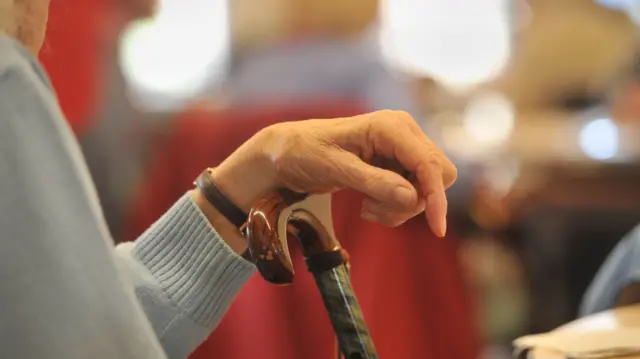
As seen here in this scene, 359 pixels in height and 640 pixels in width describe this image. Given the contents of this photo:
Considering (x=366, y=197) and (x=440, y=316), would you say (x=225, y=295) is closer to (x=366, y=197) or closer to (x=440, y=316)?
(x=366, y=197)

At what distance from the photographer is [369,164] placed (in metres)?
0.44

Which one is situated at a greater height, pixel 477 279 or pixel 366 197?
pixel 366 197

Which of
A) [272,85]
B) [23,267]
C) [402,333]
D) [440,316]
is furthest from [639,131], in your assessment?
[23,267]

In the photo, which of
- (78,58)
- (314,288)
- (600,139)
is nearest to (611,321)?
(314,288)

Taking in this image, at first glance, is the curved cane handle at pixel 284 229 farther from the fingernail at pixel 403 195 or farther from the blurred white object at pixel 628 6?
the blurred white object at pixel 628 6

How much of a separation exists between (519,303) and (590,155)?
0.44 m

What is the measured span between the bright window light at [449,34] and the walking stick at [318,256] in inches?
77.3

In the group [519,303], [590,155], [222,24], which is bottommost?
[519,303]

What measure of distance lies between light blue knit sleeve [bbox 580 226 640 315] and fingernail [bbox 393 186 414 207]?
0.32m

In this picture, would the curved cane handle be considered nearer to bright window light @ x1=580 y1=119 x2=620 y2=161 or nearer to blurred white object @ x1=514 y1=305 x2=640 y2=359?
blurred white object @ x1=514 y1=305 x2=640 y2=359

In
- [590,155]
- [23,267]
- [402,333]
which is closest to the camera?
[23,267]

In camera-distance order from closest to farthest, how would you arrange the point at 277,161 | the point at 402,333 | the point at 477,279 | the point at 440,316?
the point at 277,161, the point at 402,333, the point at 440,316, the point at 477,279

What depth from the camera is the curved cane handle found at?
1.34ft

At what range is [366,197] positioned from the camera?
1.45 ft
